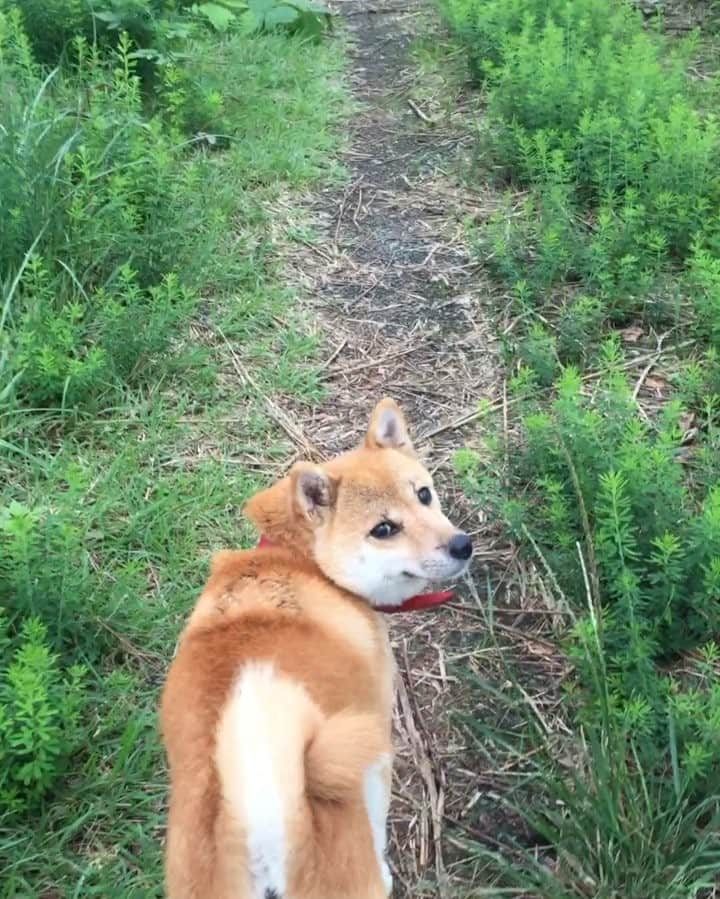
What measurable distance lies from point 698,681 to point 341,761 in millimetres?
1335

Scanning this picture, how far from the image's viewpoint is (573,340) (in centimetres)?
396

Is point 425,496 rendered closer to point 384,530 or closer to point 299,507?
point 384,530

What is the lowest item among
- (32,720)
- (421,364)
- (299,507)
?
(421,364)

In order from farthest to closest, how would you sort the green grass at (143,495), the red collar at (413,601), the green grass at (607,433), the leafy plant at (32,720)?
the red collar at (413,601), the green grass at (143,495), the leafy plant at (32,720), the green grass at (607,433)

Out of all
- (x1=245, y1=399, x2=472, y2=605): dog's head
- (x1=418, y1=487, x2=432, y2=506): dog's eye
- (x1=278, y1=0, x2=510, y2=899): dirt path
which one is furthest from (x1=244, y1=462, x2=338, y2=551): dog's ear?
(x1=278, y1=0, x2=510, y2=899): dirt path

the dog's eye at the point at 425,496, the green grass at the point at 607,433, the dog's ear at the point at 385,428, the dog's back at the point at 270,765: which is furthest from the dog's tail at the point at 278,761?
the dog's ear at the point at 385,428

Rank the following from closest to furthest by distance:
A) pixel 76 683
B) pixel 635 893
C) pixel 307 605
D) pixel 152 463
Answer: pixel 635 893 → pixel 307 605 → pixel 76 683 → pixel 152 463

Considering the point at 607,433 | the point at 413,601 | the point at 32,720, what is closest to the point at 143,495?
the point at 32,720

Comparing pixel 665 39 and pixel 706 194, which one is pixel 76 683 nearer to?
pixel 706 194

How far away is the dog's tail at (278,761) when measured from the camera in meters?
1.74

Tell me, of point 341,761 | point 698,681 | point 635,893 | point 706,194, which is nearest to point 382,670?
point 341,761

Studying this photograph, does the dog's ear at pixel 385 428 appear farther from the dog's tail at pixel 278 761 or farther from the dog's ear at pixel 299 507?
the dog's tail at pixel 278 761

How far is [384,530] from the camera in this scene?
2.56m

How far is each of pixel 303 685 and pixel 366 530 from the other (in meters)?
0.61
